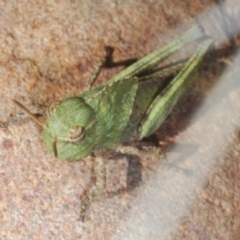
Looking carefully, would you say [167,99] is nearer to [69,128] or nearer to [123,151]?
[123,151]

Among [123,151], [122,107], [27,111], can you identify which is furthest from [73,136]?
[123,151]

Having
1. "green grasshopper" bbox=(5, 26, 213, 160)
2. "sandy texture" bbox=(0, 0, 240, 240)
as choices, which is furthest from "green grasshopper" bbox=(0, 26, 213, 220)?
"sandy texture" bbox=(0, 0, 240, 240)

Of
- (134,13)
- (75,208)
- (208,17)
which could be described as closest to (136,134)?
(75,208)

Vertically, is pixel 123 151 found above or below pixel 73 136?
below

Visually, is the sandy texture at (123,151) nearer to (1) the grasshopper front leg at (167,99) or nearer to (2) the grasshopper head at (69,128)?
(1) the grasshopper front leg at (167,99)

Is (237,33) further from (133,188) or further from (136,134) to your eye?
(133,188)

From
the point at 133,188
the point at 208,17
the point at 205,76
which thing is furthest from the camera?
the point at 208,17

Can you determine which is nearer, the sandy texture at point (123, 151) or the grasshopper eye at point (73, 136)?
the grasshopper eye at point (73, 136)

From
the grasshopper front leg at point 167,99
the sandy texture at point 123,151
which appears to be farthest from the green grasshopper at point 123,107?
the sandy texture at point 123,151
